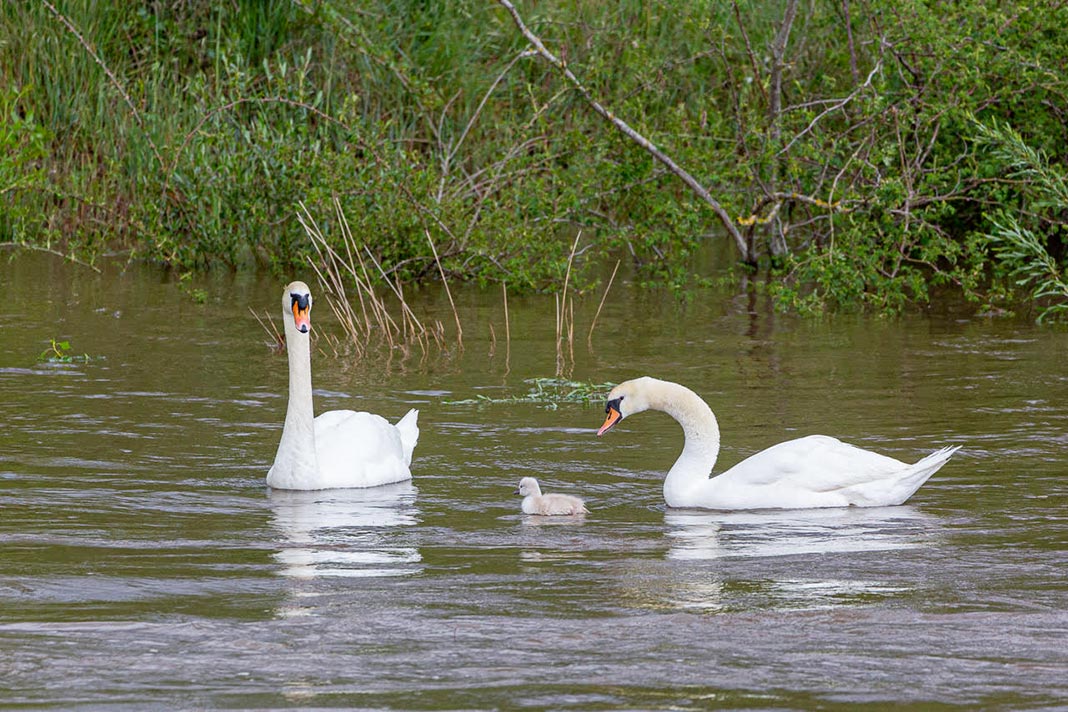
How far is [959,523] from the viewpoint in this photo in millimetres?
7270

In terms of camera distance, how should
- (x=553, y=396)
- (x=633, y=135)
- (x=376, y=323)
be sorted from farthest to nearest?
(x=633, y=135), (x=376, y=323), (x=553, y=396)

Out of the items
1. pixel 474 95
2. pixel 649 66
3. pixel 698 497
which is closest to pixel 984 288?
pixel 649 66

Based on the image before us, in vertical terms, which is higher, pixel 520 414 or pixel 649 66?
pixel 649 66

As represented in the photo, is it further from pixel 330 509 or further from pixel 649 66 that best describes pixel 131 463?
pixel 649 66

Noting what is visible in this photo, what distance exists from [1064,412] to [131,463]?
5.04 m

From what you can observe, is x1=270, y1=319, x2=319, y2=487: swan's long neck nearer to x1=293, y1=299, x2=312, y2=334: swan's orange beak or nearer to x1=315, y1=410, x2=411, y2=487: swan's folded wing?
x1=315, y1=410, x2=411, y2=487: swan's folded wing

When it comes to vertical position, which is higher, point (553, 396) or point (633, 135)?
point (633, 135)

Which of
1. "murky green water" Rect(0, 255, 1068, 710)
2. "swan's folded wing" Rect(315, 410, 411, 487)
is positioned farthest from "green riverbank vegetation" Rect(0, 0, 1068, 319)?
"swan's folded wing" Rect(315, 410, 411, 487)

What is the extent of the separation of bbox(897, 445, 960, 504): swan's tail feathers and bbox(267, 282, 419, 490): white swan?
91.7 inches

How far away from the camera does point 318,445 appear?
329 inches

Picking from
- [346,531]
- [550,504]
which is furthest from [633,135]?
[346,531]

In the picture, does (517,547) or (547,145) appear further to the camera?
(547,145)

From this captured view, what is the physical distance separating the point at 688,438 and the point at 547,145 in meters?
8.64

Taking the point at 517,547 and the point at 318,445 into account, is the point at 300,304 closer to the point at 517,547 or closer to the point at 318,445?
the point at 318,445
